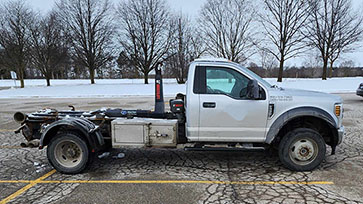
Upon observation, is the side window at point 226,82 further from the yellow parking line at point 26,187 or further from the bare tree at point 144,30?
→ the bare tree at point 144,30

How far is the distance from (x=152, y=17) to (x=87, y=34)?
9184 millimetres

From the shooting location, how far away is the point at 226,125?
13.0 feet

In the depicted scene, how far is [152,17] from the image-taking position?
3005 cm

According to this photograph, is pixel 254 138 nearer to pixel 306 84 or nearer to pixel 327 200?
pixel 327 200

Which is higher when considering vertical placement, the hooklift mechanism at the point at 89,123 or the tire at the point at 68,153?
the hooklift mechanism at the point at 89,123

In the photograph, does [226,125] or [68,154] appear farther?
[68,154]

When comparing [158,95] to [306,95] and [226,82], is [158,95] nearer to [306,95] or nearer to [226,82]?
[226,82]

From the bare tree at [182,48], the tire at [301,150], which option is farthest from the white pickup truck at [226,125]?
the bare tree at [182,48]

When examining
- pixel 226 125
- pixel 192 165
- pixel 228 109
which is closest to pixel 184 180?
pixel 192 165

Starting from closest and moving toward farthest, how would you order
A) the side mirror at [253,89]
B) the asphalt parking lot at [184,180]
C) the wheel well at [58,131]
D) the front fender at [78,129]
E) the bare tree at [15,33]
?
the asphalt parking lot at [184,180] → the side mirror at [253,89] → the front fender at [78,129] → the wheel well at [58,131] → the bare tree at [15,33]

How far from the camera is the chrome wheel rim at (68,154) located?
4.04 meters

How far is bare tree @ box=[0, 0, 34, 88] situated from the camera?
2594 cm

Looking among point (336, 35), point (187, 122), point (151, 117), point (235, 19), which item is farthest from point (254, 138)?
point (336, 35)

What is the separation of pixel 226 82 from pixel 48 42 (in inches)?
1212
